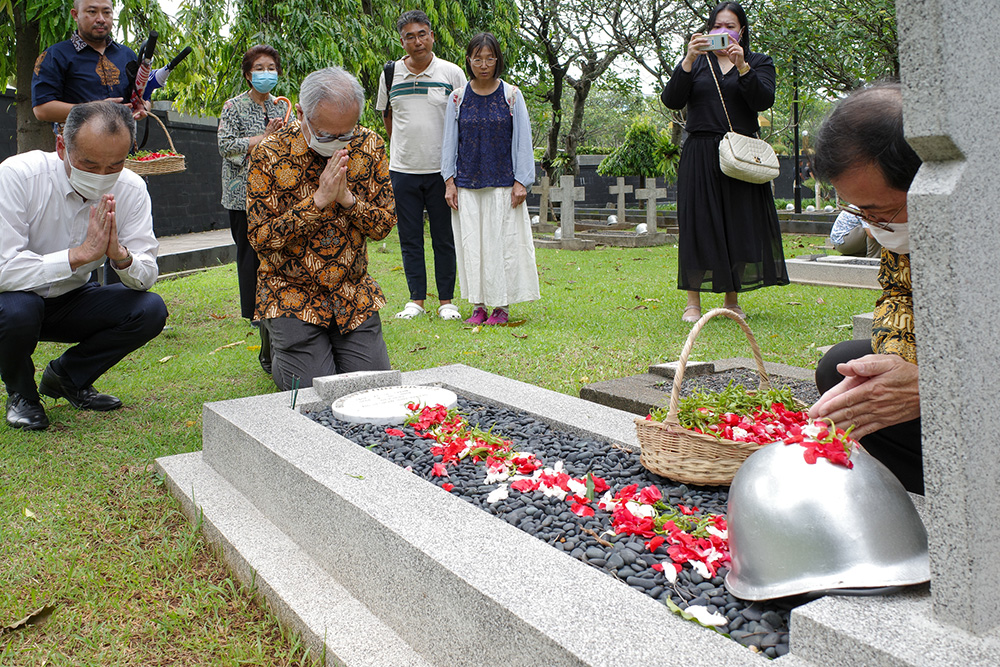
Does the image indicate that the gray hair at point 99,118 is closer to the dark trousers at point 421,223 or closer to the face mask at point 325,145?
the face mask at point 325,145

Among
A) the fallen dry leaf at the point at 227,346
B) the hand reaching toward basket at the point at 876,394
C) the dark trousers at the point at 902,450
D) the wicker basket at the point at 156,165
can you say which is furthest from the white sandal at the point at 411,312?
the hand reaching toward basket at the point at 876,394

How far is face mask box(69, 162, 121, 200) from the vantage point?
364cm

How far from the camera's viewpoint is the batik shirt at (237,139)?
5.03 m

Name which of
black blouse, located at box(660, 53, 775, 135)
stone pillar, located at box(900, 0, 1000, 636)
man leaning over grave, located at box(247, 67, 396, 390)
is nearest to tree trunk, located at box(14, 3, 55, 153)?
man leaning over grave, located at box(247, 67, 396, 390)

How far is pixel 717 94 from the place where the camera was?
5.40 metres

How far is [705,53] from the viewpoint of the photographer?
523 cm

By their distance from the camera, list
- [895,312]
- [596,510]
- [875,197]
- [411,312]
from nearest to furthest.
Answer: [875,197] → [895,312] → [596,510] → [411,312]

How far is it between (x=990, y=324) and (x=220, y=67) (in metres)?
11.1

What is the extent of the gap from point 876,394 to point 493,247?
424 centimetres

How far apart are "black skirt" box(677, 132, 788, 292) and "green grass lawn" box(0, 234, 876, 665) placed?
0.34 m

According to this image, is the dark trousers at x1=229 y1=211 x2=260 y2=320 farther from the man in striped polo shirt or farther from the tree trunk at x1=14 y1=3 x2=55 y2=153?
the tree trunk at x1=14 y1=3 x2=55 y2=153

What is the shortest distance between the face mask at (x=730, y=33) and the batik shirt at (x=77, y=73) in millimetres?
3443

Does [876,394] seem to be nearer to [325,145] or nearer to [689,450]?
[689,450]

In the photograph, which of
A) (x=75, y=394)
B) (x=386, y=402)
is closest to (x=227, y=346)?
(x=75, y=394)
